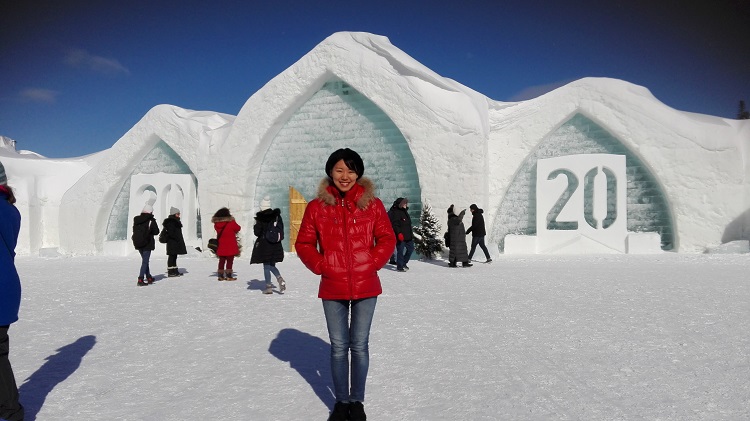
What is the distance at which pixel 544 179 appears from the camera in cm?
1423

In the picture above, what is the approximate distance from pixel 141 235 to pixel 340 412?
6944 mm

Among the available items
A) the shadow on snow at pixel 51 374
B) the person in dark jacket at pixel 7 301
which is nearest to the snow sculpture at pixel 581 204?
the shadow on snow at pixel 51 374

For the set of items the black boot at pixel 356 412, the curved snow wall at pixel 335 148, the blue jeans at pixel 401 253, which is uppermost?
the curved snow wall at pixel 335 148

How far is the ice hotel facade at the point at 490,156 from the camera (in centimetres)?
1346

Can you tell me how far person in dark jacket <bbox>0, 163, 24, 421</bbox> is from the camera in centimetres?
262

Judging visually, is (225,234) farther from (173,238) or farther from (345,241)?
(345,241)

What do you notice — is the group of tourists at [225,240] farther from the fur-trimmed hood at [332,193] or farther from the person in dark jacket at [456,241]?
the fur-trimmed hood at [332,193]

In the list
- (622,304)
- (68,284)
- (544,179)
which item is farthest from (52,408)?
(544,179)

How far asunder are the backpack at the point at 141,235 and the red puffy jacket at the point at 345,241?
22.0 ft

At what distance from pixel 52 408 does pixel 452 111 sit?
12.3 meters

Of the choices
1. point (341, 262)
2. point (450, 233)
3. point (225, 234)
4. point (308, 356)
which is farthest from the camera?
point (450, 233)

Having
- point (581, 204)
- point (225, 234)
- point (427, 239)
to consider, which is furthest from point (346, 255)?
point (581, 204)

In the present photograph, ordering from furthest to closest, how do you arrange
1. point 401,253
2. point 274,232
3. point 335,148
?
point 335,148 → point 401,253 → point 274,232

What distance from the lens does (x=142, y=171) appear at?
705 inches
